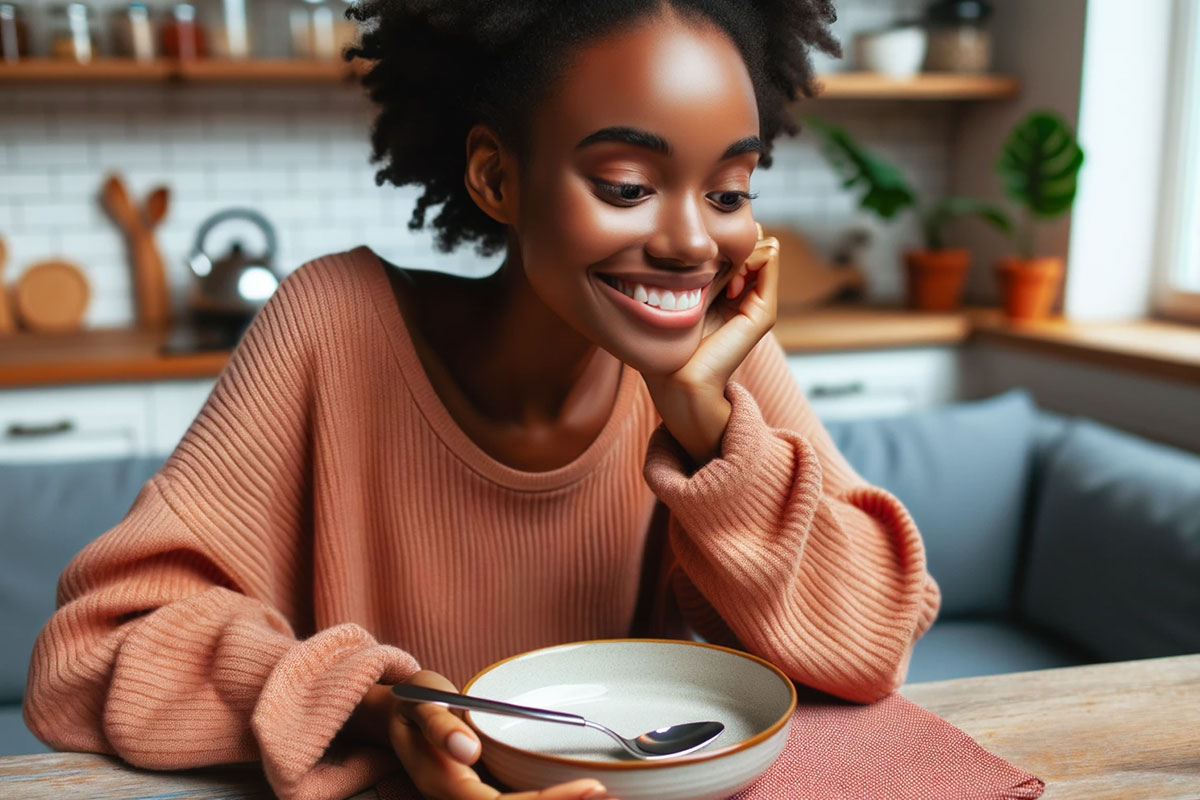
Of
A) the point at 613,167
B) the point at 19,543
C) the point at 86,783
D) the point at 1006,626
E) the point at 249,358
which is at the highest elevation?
the point at 613,167

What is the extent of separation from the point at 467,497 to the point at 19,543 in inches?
42.0

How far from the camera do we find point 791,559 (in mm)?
804

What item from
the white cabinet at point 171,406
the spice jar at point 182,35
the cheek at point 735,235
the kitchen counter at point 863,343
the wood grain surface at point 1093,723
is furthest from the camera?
the spice jar at point 182,35

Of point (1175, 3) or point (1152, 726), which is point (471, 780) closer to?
point (1152, 726)

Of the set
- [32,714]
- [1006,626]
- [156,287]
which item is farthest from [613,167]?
[156,287]

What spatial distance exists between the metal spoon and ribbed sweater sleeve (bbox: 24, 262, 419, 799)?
0.26ft

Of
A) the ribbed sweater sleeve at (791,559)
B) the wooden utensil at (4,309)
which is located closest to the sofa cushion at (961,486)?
the ribbed sweater sleeve at (791,559)

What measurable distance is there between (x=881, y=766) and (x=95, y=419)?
2.12 meters

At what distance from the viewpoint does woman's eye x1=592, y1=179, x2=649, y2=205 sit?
2.44 ft

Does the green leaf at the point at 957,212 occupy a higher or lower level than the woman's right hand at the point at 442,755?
higher

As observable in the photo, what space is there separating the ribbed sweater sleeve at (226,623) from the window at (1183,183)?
→ 2.36 metres

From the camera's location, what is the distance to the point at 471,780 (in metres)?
0.61

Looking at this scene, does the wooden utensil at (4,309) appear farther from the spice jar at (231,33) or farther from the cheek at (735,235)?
the cheek at (735,235)

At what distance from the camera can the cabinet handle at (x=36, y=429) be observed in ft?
7.63
